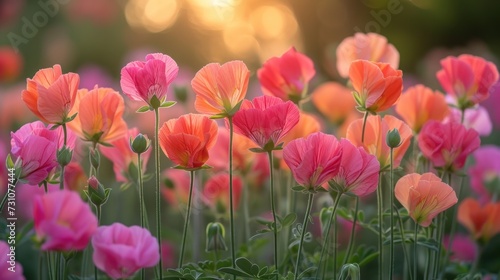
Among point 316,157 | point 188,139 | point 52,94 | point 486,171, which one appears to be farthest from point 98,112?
point 486,171

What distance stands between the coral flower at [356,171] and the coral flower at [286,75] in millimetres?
439

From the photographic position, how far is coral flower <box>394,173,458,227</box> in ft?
5.12

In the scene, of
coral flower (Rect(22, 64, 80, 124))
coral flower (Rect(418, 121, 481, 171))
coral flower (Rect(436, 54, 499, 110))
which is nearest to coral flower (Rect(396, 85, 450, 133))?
coral flower (Rect(436, 54, 499, 110))

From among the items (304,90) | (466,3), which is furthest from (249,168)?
(466,3)

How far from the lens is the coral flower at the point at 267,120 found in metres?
1.53

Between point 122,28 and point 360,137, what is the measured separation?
16.5 feet

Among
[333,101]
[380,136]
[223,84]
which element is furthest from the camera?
[333,101]

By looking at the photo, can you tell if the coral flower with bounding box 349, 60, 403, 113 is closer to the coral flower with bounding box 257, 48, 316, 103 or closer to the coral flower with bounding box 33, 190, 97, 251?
the coral flower with bounding box 257, 48, 316, 103

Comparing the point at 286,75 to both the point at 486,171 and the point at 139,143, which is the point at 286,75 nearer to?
the point at 139,143

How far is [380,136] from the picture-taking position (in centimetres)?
171

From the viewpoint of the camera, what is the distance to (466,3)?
6.02 meters

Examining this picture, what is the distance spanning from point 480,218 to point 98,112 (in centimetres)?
109

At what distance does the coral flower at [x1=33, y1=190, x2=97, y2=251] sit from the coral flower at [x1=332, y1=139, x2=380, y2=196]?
1.58 ft

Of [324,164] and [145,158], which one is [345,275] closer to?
[324,164]
